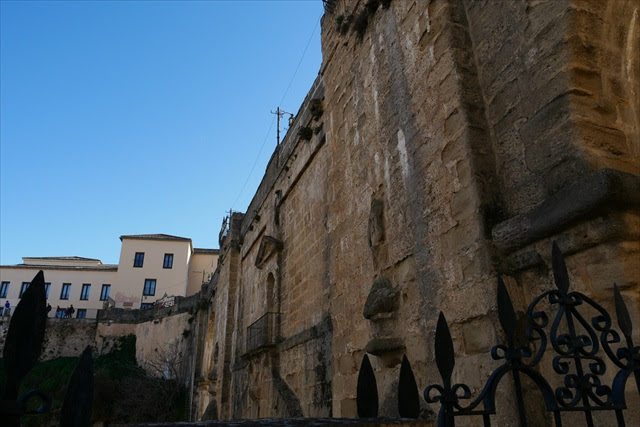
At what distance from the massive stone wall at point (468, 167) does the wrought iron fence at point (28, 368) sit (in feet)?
→ 6.55

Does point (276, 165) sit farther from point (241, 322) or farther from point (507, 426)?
point (507, 426)

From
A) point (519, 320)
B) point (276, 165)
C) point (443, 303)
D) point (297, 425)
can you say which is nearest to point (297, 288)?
point (276, 165)

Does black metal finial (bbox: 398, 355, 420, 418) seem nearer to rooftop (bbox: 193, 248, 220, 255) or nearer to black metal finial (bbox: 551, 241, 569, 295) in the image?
black metal finial (bbox: 551, 241, 569, 295)

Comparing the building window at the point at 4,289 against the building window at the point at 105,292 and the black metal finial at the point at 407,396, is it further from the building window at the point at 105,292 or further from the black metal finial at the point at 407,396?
the black metal finial at the point at 407,396

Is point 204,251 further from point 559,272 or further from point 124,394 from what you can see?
point 559,272

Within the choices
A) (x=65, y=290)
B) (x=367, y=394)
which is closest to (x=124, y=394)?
(x=65, y=290)

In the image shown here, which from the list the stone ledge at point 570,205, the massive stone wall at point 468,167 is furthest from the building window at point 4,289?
the stone ledge at point 570,205

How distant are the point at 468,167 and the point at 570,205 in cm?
76

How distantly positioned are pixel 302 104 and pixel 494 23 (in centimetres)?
577

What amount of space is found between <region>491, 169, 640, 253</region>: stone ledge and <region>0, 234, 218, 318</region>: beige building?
40035 mm

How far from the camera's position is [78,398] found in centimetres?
96

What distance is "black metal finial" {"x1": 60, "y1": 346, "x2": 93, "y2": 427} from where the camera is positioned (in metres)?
0.94

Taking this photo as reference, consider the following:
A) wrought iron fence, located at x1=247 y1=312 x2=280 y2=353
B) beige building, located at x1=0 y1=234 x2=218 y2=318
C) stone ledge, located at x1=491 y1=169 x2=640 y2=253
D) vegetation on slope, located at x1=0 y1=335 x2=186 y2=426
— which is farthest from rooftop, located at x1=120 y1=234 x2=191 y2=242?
stone ledge, located at x1=491 y1=169 x2=640 y2=253

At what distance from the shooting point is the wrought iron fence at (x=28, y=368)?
940mm
